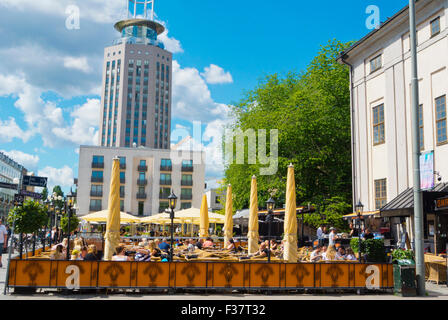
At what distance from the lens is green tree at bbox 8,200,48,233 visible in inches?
578

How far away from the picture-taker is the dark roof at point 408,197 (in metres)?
17.5

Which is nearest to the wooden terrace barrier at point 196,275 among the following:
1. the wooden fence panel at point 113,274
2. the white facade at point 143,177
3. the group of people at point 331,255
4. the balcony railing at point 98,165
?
the wooden fence panel at point 113,274

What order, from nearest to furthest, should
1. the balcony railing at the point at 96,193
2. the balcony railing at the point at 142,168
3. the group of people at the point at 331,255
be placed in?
the group of people at the point at 331,255 < the balcony railing at the point at 96,193 < the balcony railing at the point at 142,168

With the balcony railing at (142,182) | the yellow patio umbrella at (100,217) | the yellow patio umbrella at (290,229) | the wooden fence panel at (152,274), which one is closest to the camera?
the wooden fence panel at (152,274)

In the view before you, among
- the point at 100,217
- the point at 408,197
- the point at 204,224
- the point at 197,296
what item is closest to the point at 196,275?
the point at 197,296

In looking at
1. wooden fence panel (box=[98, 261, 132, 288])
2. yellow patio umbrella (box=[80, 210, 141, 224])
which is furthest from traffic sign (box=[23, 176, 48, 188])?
wooden fence panel (box=[98, 261, 132, 288])

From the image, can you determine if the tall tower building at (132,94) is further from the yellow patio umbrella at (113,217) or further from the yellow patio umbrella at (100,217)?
the yellow patio umbrella at (113,217)

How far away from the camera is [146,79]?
126000 mm

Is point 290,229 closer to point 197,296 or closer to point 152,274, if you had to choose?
point 197,296

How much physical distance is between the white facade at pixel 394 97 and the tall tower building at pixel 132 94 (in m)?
102

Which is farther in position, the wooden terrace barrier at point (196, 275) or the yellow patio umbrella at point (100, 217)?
the yellow patio umbrella at point (100, 217)

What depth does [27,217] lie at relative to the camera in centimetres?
1474

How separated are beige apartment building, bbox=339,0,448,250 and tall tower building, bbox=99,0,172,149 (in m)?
102
